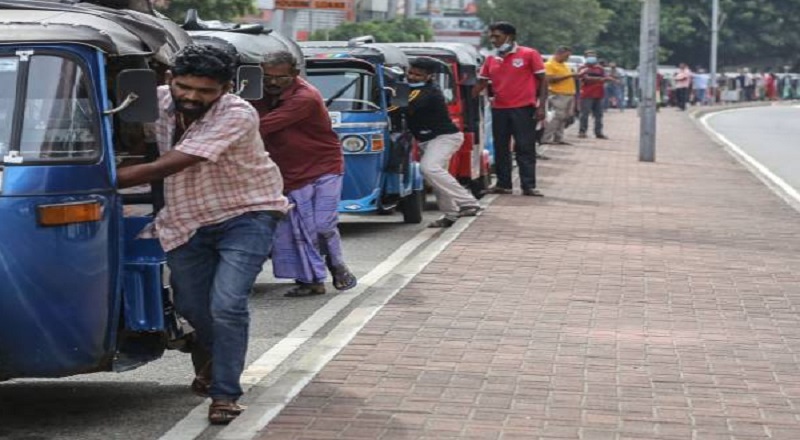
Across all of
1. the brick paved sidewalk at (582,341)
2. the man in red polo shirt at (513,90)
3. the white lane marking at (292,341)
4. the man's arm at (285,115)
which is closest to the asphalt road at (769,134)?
the man in red polo shirt at (513,90)

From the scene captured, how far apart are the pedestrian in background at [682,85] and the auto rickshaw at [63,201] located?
56086 millimetres

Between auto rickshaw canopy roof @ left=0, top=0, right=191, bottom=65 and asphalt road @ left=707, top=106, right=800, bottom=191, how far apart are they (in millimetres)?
16716

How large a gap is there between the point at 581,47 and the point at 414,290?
173ft

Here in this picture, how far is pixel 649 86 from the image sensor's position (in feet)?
96.1

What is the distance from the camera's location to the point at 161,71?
9.35 metres

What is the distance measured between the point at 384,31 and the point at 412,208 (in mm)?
→ 23693

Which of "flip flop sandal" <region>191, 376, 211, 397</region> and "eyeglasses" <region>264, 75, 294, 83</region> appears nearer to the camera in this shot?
"flip flop sandal" <region>191, 376, 211, 397</region>

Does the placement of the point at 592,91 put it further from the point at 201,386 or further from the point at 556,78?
the point at 201,386

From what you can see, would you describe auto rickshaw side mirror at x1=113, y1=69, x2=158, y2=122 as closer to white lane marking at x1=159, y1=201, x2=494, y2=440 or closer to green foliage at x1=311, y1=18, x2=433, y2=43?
white lane marking at x1=159, y1=201, x2=494, y2=440

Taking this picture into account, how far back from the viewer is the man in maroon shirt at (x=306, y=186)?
11.7 m

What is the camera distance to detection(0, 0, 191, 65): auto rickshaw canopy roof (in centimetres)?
745

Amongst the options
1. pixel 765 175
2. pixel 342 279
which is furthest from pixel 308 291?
pixel 765 175

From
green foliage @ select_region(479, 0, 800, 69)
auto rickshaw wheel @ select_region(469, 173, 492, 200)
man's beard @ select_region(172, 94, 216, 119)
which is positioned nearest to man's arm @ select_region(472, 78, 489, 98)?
auto rickshaw wheel @ select_region(469, 173, 492, 200)

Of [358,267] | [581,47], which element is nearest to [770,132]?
[581,47]
